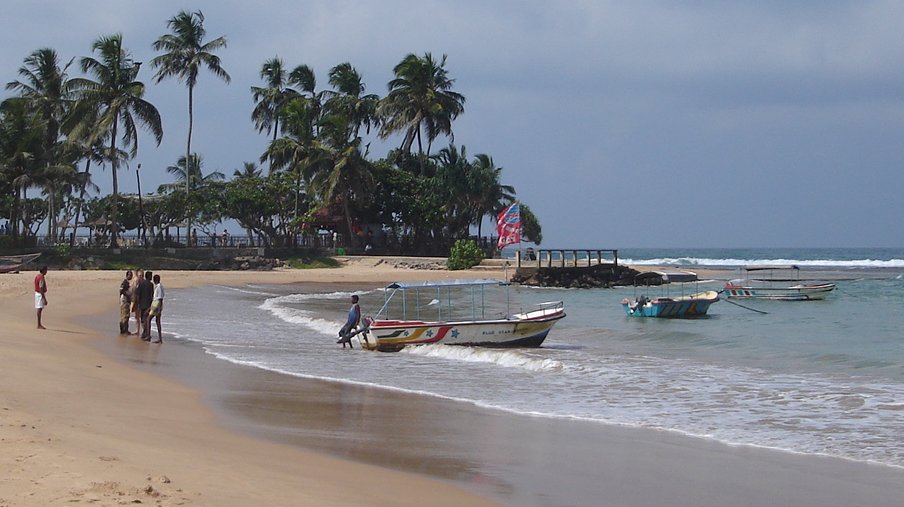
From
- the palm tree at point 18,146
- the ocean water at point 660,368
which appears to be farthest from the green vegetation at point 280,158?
the ocean water at point 660,368

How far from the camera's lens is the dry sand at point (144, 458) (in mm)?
6402

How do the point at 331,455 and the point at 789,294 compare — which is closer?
the point at 331,455

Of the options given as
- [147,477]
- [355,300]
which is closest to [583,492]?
[147,477]

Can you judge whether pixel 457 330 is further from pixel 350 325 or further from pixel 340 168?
pixel 340 168

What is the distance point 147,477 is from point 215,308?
88.3 feet

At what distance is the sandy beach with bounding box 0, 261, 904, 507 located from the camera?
6.87 m

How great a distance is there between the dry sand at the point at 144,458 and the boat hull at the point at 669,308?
937 inches

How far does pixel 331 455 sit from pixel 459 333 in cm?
1301

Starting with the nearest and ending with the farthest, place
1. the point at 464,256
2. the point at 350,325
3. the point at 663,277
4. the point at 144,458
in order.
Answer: the point at 144,458 → the point at 350,325 → the point at 663,277 → the point at 464,256

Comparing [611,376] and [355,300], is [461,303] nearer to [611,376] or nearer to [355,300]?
[355,300]

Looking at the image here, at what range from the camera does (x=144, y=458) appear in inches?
297

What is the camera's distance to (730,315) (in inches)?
1457

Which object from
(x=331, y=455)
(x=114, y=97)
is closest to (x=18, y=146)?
(x=114, y=97)

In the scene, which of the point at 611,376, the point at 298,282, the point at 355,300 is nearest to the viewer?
the point at 611,376
